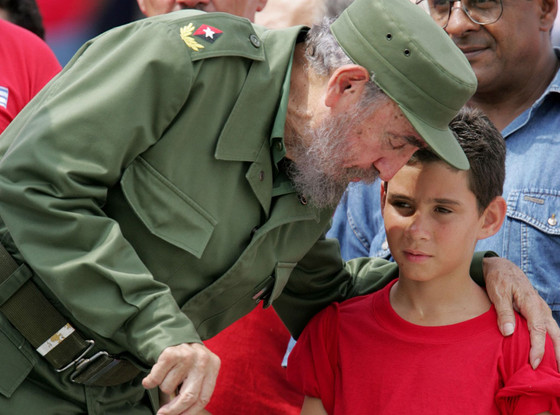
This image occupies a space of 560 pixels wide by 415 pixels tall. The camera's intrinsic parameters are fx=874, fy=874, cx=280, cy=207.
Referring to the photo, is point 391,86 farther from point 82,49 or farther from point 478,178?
point 82,49

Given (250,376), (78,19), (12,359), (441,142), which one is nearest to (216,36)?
(441,142)

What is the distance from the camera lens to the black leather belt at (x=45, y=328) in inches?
81.8

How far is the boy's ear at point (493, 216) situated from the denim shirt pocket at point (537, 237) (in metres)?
0.35

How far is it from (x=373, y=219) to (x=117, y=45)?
1.61 metres

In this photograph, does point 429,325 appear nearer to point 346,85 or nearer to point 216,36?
point 346,85

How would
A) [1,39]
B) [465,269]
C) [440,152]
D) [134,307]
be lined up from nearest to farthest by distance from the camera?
[134,307] → [440,152] → [465,269] → [1,39]

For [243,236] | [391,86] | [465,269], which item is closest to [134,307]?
[243,236]

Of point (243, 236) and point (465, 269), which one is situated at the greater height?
point (243, 236)

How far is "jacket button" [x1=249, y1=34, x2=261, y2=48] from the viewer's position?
7.44 feet

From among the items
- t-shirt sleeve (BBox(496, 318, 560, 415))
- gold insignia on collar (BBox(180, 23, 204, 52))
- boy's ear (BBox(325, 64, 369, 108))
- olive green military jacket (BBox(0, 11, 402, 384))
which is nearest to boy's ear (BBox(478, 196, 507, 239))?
t-shirt sleeve (BBox(496, 318, 560, 415))

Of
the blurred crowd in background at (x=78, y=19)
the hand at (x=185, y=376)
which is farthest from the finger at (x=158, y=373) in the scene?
the blurred crowd in background at (x=78, y=19)

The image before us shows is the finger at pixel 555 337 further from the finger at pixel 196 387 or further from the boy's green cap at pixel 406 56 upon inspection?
the finger at pixel 196 387

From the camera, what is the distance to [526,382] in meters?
2.39

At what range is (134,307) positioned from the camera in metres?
1.95
